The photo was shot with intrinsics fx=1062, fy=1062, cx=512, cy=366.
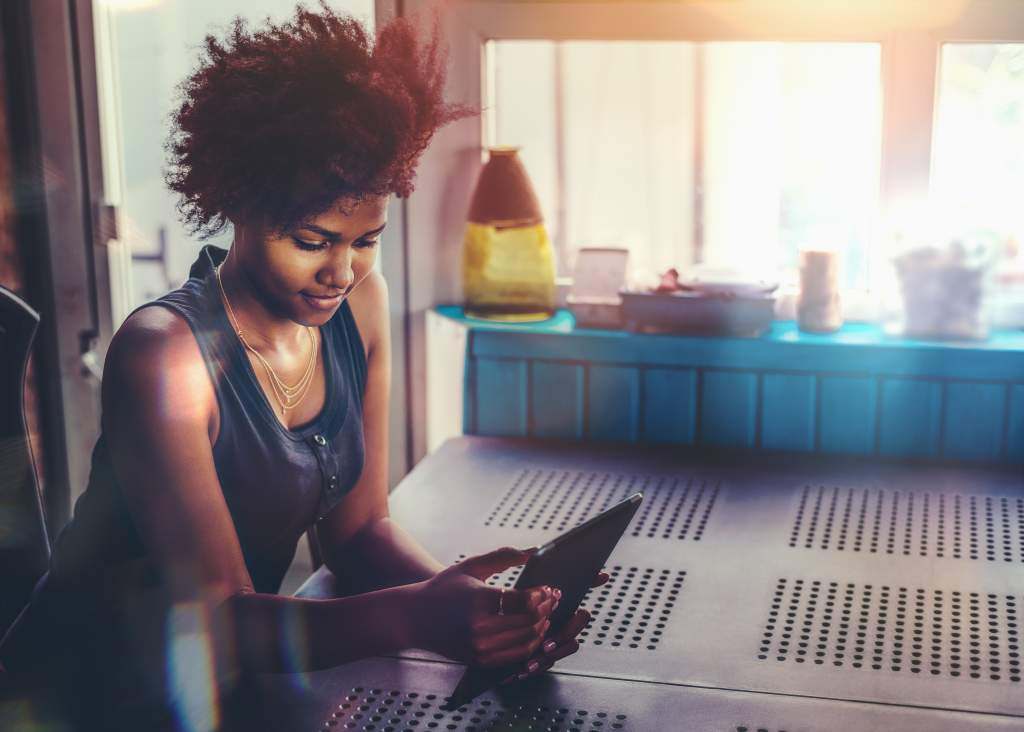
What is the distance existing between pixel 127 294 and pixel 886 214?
1.67 meters

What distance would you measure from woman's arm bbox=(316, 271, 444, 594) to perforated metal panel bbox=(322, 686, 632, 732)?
28 cm

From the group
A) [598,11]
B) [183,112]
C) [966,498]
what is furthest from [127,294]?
[966,498]

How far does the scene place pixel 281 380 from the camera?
132 cm

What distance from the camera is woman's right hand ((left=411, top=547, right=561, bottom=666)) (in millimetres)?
1002

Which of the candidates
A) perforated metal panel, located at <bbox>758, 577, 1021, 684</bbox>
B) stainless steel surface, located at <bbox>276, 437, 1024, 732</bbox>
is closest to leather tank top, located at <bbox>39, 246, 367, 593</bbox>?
stainless steel surface, located at <bbox>276, 437, 1024, 732</bbox>

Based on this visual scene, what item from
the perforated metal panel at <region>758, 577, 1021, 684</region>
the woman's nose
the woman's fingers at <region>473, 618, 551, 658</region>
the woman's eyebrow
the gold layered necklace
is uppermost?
the woman's eyebrow

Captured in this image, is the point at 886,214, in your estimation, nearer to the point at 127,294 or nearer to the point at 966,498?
the point at 966,498

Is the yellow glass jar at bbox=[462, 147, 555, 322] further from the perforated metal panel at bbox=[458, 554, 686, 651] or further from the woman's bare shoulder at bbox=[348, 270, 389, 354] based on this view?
the perforated metal panel at bbox=[458, 554, 686, 651]

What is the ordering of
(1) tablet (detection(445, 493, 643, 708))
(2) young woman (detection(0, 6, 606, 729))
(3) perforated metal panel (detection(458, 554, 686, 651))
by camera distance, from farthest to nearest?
(3) perforated metal panel (detection(458, 554, 686, 651)) < (2) young woman (detection(0, 6, 606, 729)) < (1) tablet (detection(445, 493, 643, 708))

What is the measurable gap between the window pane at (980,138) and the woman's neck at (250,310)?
1314mm

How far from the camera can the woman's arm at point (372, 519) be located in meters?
1.33

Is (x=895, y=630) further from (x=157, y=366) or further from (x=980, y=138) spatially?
(x=980, y=138)

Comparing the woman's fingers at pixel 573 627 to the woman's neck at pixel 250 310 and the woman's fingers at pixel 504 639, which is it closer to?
the woman's fingers at pixel 504 639

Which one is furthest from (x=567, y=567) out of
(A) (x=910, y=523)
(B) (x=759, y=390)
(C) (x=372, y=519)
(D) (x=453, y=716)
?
(B) (x=759, y=390)
